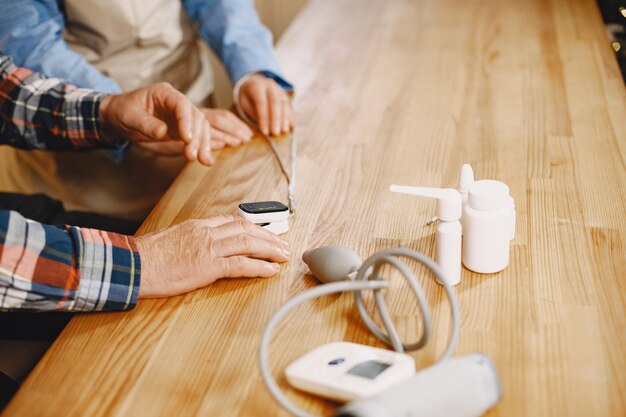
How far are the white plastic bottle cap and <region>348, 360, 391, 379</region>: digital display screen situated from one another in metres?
0.23

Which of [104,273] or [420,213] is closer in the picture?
[104,273]

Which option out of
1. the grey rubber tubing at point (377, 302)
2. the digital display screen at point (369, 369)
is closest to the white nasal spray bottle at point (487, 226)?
the grey rubber tubing at point (377, 302)

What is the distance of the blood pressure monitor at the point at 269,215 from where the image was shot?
98cm

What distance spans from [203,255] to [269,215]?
0.40ft

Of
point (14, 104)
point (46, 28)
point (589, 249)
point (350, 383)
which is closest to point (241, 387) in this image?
point (350, 383)

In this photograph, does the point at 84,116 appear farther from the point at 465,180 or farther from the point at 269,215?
the point at 465,180

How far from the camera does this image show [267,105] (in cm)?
136

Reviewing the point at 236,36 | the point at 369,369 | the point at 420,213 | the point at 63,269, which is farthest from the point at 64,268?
the point at 236,36

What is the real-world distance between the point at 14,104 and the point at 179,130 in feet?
1.16

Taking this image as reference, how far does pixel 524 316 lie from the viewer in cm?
80

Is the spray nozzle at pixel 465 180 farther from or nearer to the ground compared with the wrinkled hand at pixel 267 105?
farther from the ground

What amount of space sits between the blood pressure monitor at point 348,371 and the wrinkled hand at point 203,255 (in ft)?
0.65

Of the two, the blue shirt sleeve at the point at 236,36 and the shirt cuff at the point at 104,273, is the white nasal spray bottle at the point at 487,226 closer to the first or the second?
the shirt cuff at the point at 104,273

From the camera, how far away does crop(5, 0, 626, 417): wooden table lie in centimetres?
73
